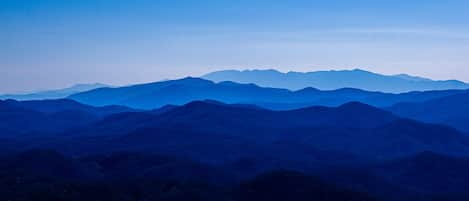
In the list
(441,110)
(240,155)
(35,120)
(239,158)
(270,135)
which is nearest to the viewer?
(239,158)

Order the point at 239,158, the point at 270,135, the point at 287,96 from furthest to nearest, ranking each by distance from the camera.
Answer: the point at 287,96 < the point at 270,135 < the point at 239,158

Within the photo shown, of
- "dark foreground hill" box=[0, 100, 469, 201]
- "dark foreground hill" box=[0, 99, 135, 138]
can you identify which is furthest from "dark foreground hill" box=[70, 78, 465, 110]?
"dark foreground hill" box=[0, 99, 135, 138]

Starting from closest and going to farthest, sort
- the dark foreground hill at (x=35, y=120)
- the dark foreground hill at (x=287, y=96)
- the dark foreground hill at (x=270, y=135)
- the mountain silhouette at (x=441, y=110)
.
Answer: the dark foreground hill at (x=270, y=135) → the dark foreground hill at (x=35, y=120) → the mountain silhouette at (x=441, y=110) → the dark foreground hill at (x=287, y=96)

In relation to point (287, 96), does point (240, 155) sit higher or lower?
lower

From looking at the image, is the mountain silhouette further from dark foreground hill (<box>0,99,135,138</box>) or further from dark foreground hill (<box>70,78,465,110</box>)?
dark foreground hill (<box>0,99,135,138</box>)

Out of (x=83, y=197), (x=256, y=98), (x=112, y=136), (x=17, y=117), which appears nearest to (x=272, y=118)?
(x=112, y=136)

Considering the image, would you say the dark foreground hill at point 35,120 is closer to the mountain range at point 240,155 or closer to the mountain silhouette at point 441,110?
the mountain range at point 240,155

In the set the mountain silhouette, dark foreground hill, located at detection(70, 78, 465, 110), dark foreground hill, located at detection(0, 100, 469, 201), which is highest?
dark foreground hill, located at detection(70, 78, 465, 110)

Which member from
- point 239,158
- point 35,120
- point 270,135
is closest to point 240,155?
point 239,158

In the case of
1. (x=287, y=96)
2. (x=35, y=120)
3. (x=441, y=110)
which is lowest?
(x=35, y=120)

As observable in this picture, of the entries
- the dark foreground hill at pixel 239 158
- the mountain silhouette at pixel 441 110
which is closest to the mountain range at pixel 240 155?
the dark foreground hill at pixel 239 158

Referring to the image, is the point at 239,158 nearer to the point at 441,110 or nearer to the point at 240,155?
the point at 240,155

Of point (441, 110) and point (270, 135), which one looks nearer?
point (270, 135)
